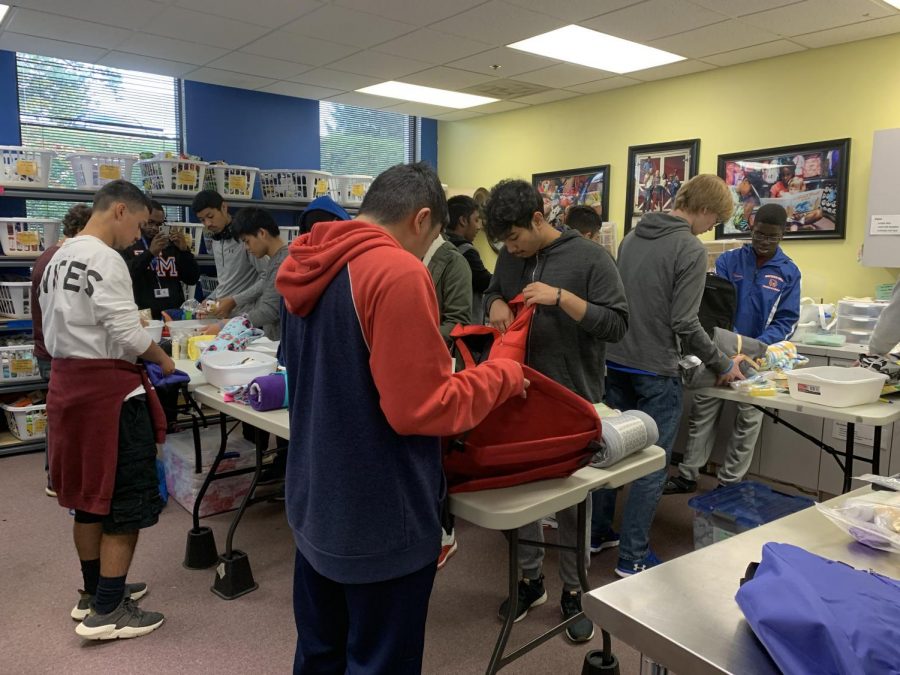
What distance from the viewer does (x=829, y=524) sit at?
4.05 ft

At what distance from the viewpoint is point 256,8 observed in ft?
13.2

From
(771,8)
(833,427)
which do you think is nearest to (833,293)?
(833,427)

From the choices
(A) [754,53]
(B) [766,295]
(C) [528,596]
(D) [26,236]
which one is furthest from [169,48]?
(C) [528,596]

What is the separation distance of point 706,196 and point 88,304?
7.23 feet

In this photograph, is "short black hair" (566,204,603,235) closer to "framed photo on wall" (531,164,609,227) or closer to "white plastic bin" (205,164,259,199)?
"framed photo on wall" (531,164,609,227)

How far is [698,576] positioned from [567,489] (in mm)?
472

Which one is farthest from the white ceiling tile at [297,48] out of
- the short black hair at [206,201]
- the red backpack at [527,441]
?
the red backpack at [527,441]

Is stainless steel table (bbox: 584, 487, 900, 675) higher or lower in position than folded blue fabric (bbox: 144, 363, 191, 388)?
lower

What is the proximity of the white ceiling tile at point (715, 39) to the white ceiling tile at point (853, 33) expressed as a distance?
0.82 feet

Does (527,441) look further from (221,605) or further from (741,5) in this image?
(741,5)

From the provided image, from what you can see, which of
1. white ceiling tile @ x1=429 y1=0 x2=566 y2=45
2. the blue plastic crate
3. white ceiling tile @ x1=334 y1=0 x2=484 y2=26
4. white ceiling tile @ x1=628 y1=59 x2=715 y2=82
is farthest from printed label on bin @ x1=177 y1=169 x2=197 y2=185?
the blue plastic crate

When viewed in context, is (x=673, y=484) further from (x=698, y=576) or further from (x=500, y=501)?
(x=698, y=576)

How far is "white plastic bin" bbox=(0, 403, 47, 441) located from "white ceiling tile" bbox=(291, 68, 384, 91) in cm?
333

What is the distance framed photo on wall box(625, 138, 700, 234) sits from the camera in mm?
5430
